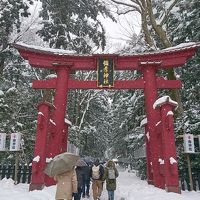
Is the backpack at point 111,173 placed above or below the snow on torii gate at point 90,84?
below

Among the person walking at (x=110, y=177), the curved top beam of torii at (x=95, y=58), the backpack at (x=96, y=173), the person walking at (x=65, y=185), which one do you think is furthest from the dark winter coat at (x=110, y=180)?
the curved top beam of torii at (x=95, y=58)

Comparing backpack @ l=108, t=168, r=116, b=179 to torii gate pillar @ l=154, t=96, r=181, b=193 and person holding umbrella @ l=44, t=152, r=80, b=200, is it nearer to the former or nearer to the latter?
torii gate pillar @ l=154, t=96, r=181, b=193

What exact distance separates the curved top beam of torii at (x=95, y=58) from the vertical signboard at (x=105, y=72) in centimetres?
20

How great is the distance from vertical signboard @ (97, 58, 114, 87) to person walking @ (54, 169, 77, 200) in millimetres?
8096

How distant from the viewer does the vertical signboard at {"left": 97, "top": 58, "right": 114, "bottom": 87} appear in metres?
14.0

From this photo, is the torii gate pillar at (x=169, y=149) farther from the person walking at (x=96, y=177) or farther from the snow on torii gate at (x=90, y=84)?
the person walking at (x=96, y=177)

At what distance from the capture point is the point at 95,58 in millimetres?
14445

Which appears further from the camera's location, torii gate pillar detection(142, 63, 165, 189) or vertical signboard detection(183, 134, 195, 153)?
torii gate pillar detection(142, 63, 165, 189)

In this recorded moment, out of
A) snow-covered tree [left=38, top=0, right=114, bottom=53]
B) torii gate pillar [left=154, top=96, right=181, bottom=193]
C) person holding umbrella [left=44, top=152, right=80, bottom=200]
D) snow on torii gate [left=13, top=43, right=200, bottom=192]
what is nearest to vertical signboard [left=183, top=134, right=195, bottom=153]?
snow on torii gate [left=13, top=43, right=200, bottom=192]

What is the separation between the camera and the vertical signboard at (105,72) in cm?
1398

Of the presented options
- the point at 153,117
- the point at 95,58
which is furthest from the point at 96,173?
the point at 95,58

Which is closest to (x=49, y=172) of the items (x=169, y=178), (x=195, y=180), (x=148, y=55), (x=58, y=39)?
(x=169, y=178)

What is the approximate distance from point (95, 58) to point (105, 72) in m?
0.86

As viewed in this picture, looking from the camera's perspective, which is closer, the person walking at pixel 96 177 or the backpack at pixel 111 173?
the backpack at pixel 111 173
